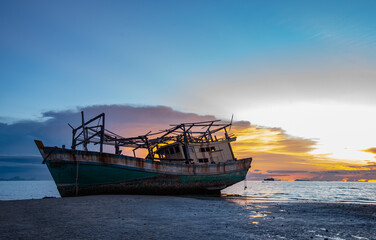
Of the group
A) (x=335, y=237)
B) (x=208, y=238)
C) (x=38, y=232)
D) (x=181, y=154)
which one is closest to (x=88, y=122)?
(x=181, y=154)

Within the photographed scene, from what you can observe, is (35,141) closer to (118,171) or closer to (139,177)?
(118,171)

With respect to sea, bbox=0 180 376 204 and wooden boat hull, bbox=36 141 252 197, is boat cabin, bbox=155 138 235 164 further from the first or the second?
sea, bbox=0 180 376 204

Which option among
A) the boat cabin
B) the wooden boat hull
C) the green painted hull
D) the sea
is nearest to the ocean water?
the sea

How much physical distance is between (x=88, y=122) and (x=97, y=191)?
18.7ft

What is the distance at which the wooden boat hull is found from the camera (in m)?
18.6

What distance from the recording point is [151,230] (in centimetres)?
686

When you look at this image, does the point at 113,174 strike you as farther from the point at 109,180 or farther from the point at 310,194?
the point at 310,194

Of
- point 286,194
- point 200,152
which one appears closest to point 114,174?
point 200,152

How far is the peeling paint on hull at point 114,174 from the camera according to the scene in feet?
61.1

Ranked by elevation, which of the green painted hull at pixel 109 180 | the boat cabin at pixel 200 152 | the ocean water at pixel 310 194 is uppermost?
the boat cabin at pixel 200 152

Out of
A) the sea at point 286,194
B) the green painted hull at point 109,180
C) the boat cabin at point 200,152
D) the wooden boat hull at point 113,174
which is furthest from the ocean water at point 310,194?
the green painted hull at point 109,180

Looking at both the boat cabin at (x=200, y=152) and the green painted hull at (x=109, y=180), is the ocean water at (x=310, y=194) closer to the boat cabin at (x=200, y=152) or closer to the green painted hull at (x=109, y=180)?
the boat cabin at (x=200, y=152)

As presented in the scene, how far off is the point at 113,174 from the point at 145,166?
9.45 feet

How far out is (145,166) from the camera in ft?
71.2
